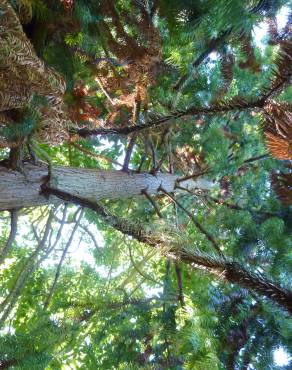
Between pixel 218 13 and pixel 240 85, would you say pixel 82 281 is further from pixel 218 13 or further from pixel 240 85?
pixel 218 13

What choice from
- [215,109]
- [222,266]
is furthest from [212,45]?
[222,266]

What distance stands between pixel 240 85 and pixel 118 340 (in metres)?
3.96

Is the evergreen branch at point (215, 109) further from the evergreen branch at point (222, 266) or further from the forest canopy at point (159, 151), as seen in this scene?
the evergreen branch at point (222, 266)

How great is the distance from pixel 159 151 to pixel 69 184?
104 inches

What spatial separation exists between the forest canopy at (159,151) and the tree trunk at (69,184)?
0.01m

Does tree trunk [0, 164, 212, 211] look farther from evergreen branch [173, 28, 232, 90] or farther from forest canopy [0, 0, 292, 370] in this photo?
evergreen branch [173, 28, 232, 90]

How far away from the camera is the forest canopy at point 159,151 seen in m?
1.99

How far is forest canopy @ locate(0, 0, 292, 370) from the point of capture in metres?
1.99

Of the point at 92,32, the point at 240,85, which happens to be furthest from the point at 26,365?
the point at 240,85

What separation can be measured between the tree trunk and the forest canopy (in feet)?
0.05

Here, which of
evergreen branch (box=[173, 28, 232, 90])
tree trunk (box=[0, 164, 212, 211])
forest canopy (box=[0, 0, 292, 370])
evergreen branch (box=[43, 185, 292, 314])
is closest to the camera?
evergreen branch (box=[43, 185, 292, 314])

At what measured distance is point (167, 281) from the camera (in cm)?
471

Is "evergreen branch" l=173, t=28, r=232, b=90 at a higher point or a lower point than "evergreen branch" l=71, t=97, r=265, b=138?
higher

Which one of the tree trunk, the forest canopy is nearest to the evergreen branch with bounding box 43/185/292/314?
the forest canopy
